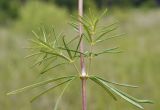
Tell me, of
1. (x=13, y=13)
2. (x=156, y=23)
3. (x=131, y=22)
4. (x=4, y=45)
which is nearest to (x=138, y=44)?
(x=4, y=45)

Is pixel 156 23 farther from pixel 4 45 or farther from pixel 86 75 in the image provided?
pixel 86 75

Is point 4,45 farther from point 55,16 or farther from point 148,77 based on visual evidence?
point 55,16

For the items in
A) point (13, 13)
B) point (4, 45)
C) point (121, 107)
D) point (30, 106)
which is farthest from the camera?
point (13, 13)

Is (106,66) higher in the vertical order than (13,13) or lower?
lower

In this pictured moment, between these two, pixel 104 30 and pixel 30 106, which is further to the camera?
pixel 30 106

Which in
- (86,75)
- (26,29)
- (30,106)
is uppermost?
(26,29)

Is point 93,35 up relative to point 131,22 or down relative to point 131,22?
down

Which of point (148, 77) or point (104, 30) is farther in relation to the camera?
point (148, 77)

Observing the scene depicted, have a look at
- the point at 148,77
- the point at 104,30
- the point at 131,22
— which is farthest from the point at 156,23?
the point at 104,30

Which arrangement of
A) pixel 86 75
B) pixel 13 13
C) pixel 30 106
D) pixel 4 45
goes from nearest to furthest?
pixel 86 75
pixel 30 106
pixel 4 45
pixel 13 13
